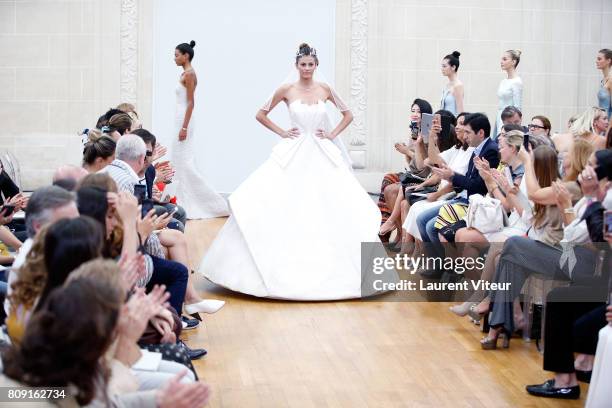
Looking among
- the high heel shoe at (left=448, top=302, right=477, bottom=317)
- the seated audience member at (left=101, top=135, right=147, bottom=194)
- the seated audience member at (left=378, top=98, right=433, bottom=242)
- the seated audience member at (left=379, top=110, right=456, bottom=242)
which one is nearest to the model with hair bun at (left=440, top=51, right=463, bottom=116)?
the seated audience member at (left=378, top=98, right=433, bottom=242)

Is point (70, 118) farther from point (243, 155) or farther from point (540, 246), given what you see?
point (540, 246)

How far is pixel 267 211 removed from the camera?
23.8 ft

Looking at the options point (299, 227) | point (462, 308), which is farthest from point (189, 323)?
point (462, 308)

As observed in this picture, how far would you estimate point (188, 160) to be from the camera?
10.7 metres

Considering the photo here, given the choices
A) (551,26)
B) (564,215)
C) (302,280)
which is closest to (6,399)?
(564,215)

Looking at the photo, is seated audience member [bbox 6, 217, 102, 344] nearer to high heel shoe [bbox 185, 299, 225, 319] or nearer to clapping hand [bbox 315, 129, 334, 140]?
high heel shoe [bbox 185, 299, 225, 319]

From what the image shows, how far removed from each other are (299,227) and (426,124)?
5.71 feet

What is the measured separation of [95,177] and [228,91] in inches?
319

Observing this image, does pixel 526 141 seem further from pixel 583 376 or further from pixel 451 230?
pixel 583 376

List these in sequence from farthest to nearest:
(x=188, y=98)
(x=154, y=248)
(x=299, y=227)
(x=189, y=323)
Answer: (x=188, y=98) → (x=299, y=227) → (x=189, y=323) → (x=154, y=248)

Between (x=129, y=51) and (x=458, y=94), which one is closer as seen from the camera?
(x=458, y=94)

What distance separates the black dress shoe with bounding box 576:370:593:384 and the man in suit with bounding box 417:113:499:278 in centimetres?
202

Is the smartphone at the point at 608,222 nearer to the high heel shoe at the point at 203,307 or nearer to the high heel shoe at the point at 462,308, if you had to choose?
the high heel shoe at the point at 462,308

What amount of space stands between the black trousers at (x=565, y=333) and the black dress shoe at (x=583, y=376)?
0.31 meters
